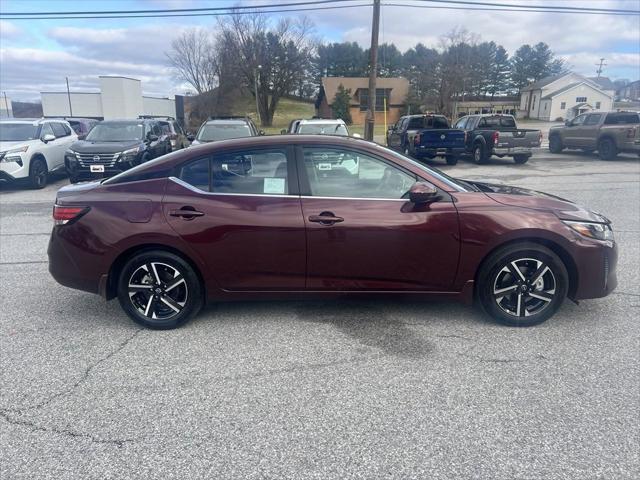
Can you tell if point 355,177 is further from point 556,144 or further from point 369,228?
point 556,144

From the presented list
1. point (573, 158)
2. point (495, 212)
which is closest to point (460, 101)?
point (573, 158)

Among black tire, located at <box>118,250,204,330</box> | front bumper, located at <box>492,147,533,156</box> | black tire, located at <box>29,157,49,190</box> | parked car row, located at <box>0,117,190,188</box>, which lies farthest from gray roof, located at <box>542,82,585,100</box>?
Answer: black tire, located at <box>118,250,204,330</box>

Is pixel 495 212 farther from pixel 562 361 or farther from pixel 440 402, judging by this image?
pixel 440 402

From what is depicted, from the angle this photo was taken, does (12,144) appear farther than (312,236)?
Yes

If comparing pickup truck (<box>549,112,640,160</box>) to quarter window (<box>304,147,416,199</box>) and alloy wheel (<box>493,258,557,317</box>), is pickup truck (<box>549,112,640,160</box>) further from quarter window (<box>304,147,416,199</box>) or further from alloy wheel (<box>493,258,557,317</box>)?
quarter window (<box>304,147,416,199</box>)

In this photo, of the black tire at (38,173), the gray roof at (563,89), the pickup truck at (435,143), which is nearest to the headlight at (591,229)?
the pickup truck at (435,143)

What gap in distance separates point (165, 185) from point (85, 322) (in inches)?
58.3

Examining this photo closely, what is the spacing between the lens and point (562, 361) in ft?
11.5

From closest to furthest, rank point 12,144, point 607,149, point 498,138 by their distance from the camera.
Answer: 1. point 12,144
2. point 498,138
3. point 607,149

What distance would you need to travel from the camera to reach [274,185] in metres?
3.98

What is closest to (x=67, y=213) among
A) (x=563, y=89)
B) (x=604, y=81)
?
(x=563, y=89)

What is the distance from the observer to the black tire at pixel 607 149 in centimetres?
1839

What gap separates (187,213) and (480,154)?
15.8 m

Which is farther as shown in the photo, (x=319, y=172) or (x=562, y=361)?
(x=319, y=172)
